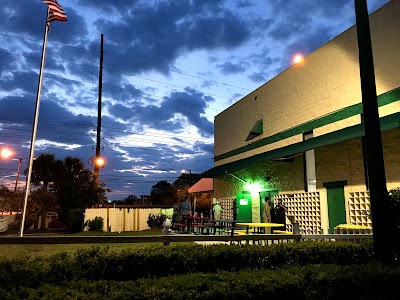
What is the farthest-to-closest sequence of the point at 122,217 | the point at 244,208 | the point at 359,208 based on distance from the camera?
the point at 122,217 < the point at 244,208 < the point at 359,208

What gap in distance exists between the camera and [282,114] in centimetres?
1733

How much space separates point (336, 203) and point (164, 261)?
31.3 feet

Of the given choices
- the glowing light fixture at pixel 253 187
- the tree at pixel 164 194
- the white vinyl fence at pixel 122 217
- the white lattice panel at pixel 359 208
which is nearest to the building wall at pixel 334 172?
the white lattice panel at pixel 359 208

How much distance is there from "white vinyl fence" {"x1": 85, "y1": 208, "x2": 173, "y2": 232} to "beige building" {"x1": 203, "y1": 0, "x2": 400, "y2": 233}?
6.34 m

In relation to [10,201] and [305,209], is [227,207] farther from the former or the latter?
[10,201]

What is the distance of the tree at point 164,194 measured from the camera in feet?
228

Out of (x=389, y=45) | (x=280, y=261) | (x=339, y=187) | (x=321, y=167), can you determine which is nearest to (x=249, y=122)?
(x=321, y=167)

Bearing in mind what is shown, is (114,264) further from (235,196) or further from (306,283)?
(235,196)

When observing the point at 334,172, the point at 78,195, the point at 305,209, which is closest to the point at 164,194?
the point at 78,195

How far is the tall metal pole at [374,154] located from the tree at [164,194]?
60.7 metres

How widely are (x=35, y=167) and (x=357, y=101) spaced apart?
100ft

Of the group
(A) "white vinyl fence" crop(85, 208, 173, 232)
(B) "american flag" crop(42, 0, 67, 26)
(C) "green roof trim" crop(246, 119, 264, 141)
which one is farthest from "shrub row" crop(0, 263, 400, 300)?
(A) "white vinyl fence" crop(85, 208, 173, 232)

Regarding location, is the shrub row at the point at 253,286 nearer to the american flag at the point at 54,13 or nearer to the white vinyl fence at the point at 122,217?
the american flag at the point at 54,13

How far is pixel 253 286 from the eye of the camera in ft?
15.3
